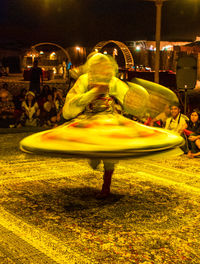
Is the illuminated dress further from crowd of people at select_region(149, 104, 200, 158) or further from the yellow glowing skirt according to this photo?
crowd of people at select_region(149, 104, 200, 158)

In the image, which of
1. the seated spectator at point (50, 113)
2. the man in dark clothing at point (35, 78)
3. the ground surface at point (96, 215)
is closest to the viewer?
the ground surface at point (96, 215)

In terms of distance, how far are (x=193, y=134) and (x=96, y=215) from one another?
3745 millimetres

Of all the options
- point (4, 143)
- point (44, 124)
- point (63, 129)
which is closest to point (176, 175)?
point (63, 129)

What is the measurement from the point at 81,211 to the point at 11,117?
22.1 ft

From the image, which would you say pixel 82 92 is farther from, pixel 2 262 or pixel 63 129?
pixel 2 262

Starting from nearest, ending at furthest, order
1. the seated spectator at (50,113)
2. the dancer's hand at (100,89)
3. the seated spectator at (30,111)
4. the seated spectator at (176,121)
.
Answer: the dancer's hand at (100,89)
the seated spectator at (176,121)
the seated spectator at (30,111)
the seated spectator at (50,113)

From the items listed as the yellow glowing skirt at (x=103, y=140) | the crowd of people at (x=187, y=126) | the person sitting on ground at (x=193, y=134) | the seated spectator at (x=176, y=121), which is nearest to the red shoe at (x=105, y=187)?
the yellow glowing skirt at (x=103, y=140)

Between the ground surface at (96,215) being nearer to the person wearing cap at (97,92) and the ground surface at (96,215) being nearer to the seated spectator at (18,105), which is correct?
the person wearing cap at (97,92)

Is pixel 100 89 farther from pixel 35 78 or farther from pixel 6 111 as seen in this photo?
pixel 35 78

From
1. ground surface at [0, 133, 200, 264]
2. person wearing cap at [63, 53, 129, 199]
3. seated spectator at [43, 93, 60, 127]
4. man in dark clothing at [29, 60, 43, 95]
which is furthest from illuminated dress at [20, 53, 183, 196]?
man in dark clothing at [29, 60, 43, 95]

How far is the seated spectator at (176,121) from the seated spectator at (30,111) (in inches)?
156

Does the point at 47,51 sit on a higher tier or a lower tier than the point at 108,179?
higher

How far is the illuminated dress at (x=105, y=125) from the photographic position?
353cm

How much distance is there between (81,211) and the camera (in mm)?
3980
